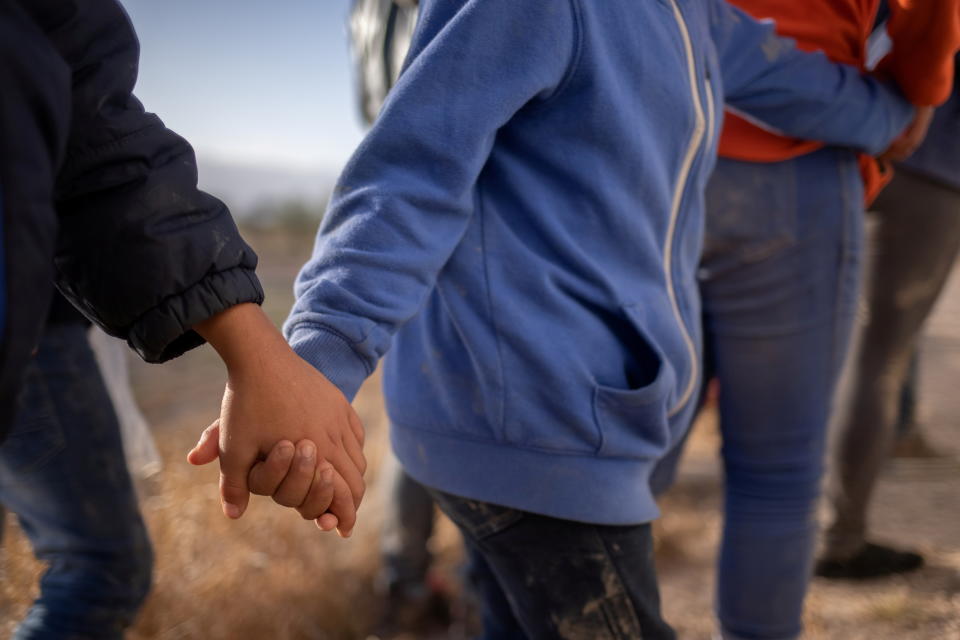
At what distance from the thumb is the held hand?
1.30 meters

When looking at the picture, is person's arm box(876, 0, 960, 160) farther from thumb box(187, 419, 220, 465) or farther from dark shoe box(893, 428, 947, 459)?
dark shoe box(893, 428, 947, 459)

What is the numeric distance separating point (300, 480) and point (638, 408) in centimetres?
47

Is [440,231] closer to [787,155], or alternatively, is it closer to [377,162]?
[377,162]

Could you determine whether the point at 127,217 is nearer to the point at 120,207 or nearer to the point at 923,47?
the point at 120,207

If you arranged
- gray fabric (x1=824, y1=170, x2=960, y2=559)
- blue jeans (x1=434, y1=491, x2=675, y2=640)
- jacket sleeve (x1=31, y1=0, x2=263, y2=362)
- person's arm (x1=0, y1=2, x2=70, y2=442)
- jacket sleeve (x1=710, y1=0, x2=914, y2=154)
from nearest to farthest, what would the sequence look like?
person's arm (x1=0, y1=2, x2=70, y2=442) < jacket sleeve (x1=31, y1=0, x2=263, y2=362) < blue jeans (x1=434, y1=491, x2=675, y2=640) < jacket sleeve (x1=710, y1=0, x2=914, y2=154) < gray fabric (x1=824, y1=170, x2=960, y2=559)

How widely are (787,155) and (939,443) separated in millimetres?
2347

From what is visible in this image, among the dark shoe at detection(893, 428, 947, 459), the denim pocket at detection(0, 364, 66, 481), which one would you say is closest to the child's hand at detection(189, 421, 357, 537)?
the denim pocket at detection(0, 364, 66, 481)

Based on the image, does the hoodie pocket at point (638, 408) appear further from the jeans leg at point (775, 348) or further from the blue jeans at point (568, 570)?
the jeans leg at point (775, 348)

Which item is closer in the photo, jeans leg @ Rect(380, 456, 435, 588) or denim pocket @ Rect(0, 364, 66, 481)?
denim pocket @ Rect(0, 364, 66, 481)

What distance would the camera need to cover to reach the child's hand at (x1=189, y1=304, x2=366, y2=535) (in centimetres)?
85

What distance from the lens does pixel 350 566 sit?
2549 mm

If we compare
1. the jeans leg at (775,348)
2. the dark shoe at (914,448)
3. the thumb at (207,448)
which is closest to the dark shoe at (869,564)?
the jeans leg at (775,348)

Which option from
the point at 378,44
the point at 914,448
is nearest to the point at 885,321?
the point at 378,44

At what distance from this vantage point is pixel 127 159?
82cm
